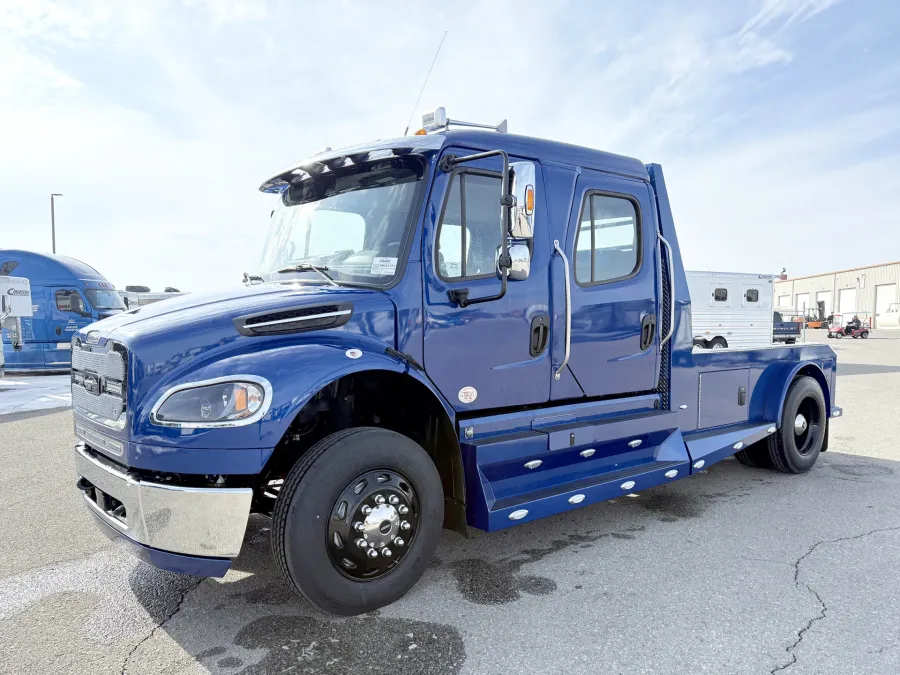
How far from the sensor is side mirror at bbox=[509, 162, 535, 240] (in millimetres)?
3338

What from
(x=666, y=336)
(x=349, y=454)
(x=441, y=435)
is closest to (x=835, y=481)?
(x=666, y=336)

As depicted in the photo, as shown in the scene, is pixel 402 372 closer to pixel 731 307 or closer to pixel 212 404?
pixel 212 404

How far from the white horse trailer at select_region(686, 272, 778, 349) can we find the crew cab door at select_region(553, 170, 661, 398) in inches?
572

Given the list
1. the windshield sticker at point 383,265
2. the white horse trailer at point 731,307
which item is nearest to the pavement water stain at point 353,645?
the windshield sticker at point 383,265

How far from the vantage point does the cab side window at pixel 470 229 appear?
357 cm

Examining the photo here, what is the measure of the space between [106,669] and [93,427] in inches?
44.0

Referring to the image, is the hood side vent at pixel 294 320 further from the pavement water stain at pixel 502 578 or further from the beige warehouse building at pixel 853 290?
the beige warehouse building at pixel 853 290

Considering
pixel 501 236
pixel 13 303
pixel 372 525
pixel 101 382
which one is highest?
pixel 501 236

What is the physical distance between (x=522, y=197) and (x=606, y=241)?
1.24 metres

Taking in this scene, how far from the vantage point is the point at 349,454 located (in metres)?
3.04

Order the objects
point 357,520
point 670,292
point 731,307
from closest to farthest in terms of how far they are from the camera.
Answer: point 357,520, point 670,292, point 731,307

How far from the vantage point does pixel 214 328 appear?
296 cm

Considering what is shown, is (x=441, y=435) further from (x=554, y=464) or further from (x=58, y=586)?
(x=58, y=586)

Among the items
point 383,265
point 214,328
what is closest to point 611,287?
point 383,265
